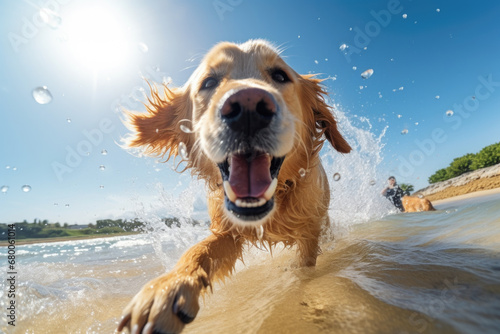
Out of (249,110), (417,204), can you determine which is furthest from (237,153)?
(417,204)

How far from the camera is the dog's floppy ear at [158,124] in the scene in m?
3.11

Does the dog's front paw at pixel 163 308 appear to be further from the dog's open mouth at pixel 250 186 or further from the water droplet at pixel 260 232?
the water droplet at pixel 260 232

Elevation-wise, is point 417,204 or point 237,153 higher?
point 237,153

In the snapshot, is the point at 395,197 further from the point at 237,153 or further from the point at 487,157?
the point at 487,157

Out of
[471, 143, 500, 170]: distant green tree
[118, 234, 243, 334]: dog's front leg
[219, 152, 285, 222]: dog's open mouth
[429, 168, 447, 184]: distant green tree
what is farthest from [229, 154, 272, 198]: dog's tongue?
[429, 168, 447, 184]: distant green tree

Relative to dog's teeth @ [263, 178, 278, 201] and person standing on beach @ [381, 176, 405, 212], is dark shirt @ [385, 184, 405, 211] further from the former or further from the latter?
dog's teeth @ [263, 178, 278, 201]

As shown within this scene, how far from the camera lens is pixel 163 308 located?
1305 millimetres

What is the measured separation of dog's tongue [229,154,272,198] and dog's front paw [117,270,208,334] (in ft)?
2.04

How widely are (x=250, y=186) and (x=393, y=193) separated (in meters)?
9.37

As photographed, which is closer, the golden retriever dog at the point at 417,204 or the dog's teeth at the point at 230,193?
the dog's teeth at the point at 230,193

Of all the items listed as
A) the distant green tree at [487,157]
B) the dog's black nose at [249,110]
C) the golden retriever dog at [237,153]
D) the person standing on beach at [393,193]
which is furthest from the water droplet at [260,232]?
the distant green tree at [487,157]

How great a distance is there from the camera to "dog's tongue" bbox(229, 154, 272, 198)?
181 centimetres

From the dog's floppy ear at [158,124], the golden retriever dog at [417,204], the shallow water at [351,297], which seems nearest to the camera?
the shallow water at [351,297]

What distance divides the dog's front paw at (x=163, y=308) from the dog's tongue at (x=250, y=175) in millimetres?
623
